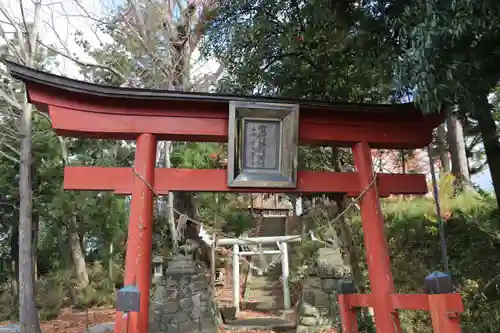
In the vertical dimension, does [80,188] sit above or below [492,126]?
below

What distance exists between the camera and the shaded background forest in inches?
139

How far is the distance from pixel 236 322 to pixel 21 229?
19.3 ft

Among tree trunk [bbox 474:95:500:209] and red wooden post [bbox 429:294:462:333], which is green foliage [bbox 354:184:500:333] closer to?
tree trunk [bbox 474:95:500:209]

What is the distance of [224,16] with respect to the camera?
6.23 meters

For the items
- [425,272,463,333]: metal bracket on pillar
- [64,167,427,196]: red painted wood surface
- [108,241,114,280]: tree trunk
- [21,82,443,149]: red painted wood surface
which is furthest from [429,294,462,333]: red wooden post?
[108,241,114,280]: tree trunk

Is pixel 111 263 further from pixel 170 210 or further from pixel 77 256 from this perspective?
pixel 170 210

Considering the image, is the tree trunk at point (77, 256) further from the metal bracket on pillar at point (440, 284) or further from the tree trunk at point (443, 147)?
the metal bracket on pillar at point (440, 284)

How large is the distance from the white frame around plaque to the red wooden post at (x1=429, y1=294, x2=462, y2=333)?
67.4 inches

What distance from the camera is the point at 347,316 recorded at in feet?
16.3

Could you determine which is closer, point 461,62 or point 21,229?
point 461,62

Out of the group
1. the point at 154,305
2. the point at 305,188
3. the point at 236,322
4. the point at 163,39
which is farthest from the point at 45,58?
the point at 305,188

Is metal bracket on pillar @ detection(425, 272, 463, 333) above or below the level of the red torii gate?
below

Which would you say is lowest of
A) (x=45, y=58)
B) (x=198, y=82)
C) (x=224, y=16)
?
(x=224, y=16)

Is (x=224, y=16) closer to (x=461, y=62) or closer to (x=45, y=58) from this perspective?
(x=461, y=62)
